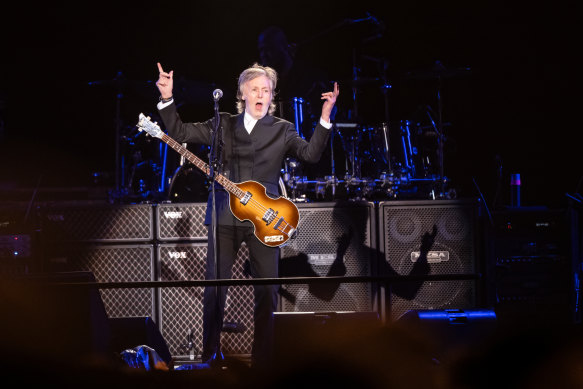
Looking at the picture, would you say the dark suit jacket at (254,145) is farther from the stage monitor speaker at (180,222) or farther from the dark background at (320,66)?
the dark background at (320,66)

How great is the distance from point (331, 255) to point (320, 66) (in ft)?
16.1

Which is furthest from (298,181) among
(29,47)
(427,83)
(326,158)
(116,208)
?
(29,47)

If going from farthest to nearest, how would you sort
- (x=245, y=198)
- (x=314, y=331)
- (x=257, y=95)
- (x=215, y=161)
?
1. (x=257, y=95)
2. (x=245, y=198)
3. (x=215, y=161)
4. (x=314, y=331)

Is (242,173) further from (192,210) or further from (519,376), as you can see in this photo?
(519,376)

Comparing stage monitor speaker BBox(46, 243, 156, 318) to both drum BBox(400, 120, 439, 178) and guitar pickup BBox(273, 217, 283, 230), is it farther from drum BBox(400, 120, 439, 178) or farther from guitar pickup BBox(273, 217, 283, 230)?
drum BBox(400, 120, 439, 178)

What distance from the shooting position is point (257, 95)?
4.31 m

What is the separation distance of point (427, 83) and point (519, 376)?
6.86 meters

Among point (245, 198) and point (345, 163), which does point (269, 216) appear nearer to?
point (245, 198)

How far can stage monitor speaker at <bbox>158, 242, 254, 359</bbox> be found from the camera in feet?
16.7

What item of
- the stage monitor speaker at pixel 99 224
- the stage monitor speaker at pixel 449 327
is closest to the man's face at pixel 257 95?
the stage monitor speaker at pixel 99 224

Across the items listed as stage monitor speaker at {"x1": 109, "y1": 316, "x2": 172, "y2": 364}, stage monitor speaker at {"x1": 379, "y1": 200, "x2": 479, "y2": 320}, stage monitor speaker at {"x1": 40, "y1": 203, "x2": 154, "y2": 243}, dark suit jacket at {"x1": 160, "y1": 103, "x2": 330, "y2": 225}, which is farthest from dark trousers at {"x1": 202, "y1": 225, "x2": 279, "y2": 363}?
stage monitor speaker at {"x1": 379, "y1": 200, "x2": 479, "y2": 320}

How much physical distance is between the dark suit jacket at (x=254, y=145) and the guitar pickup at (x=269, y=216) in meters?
0.14

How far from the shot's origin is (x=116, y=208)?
17.3 feet

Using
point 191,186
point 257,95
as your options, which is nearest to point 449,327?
point 257,95
